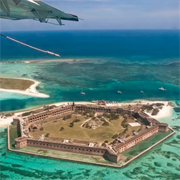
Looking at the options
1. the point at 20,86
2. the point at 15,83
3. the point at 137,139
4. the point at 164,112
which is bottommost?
the point at 137,139

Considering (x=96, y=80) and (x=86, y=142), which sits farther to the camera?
(x=96, y=80)

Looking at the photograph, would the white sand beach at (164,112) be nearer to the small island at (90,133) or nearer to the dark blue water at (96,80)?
the small island at (90,133)

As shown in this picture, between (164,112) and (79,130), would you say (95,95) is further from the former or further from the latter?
(79,130)

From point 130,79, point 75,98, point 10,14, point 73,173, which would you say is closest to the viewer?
point 10,14

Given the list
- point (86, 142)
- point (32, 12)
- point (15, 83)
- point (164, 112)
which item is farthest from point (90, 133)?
point (15, 83)

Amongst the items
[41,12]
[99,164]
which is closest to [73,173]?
[99,164]

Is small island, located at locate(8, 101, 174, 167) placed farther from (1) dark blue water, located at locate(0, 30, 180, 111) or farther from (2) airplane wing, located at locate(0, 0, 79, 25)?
(2) airplane wing, located at locate(0, 0, 79, 25)

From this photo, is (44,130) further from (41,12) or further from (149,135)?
(41,12)
